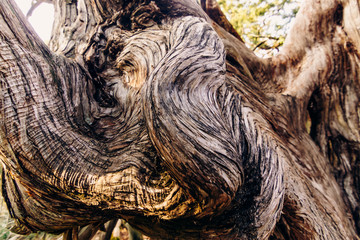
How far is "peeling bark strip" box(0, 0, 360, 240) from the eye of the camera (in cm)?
93

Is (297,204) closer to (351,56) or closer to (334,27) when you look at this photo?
(351,56)

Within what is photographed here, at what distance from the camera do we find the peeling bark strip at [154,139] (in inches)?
36.4

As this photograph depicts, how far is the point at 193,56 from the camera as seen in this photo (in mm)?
1176

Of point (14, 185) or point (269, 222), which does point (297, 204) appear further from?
point (14, 185)

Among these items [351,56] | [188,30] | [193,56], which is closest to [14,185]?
[193,56]

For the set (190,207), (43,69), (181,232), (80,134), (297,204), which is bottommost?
(297,204)

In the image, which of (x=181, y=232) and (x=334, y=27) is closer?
(x=181, y=232)

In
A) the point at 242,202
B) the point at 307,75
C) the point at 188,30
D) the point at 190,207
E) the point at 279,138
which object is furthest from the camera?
the point at 307,75

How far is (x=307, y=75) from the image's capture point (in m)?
2.24

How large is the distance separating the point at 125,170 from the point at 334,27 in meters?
2.59

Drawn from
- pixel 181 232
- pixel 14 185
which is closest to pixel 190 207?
pixel 181 232

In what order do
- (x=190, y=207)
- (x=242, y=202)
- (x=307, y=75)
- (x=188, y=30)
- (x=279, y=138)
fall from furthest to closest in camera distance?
(x=307, y=75) → (x=279, y=138) → (x=188, y=30) → (x=242, y=202) → (x=190, y=207)

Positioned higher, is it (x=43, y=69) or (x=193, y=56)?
(x=43, y=69)

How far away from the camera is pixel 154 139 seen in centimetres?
93
